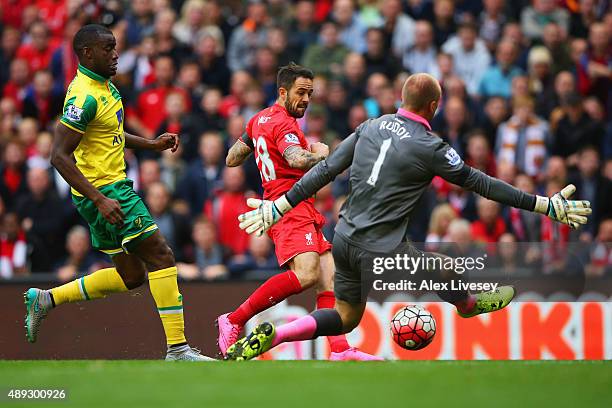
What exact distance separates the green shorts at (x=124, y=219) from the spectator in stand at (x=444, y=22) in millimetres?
7665

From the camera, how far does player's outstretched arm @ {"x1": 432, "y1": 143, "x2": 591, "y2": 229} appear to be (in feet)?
27.6

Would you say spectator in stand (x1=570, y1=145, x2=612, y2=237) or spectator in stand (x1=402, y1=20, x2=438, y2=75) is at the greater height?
spectator in stand (x1=402, y1=20, x2=438, y2=75)

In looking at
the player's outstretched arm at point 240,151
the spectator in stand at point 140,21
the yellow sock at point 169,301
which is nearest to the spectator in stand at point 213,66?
the spectator in stand at point 140,21

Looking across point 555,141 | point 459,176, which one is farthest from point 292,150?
point 555,141

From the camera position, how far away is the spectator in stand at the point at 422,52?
15.9 m

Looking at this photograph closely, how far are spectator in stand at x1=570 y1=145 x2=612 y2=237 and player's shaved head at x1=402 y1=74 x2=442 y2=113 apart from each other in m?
5.95

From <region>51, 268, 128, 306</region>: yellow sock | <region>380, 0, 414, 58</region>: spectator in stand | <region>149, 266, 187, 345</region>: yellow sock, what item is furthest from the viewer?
<region>380, 0, 414, 58</region>: spectator in stand

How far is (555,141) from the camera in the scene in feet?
48.3

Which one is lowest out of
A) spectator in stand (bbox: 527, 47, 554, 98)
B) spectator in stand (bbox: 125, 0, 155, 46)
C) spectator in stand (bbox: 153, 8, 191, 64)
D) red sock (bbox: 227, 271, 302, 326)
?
red sock (bbox: 227, 271, 302, 326)

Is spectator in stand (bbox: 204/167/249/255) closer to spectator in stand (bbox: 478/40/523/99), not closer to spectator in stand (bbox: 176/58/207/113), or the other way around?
spectator in stand (bbox: 176/58/207/113)

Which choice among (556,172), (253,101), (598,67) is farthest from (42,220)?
(598,67)

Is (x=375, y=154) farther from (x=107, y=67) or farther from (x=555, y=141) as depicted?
(x=555, y=141)

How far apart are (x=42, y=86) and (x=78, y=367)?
8.42 meters

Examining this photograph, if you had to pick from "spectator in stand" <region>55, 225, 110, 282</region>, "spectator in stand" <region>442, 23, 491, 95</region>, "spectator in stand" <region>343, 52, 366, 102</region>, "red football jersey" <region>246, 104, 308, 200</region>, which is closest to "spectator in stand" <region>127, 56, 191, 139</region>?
"spectator in stand" <region>343, 52, 366, 102</region>
